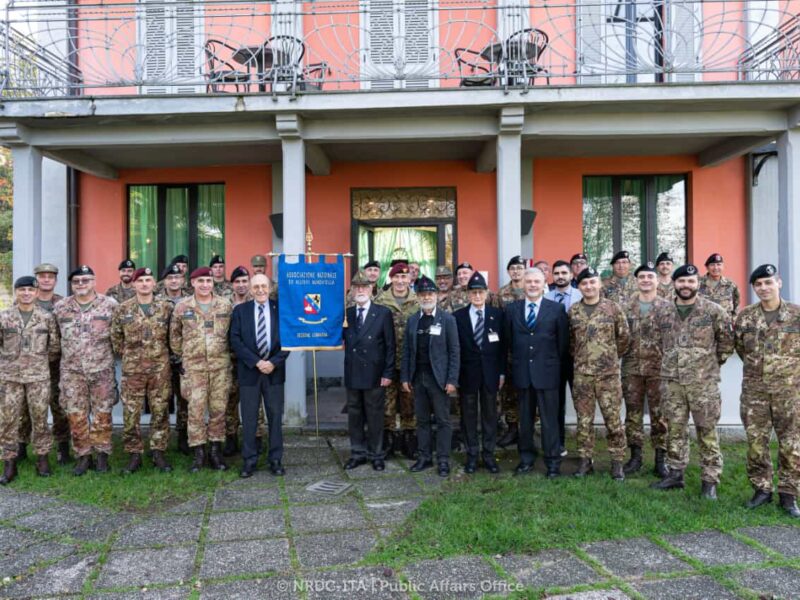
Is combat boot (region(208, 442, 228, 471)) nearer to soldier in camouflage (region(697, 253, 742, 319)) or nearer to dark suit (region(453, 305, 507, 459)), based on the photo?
dark suit (region(453, 305, 507, 459))

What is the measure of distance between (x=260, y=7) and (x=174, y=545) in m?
7.83

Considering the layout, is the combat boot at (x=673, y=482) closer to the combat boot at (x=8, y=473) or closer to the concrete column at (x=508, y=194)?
the concrete column at (x=508, y=194)

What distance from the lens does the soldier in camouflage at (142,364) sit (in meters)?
4.96

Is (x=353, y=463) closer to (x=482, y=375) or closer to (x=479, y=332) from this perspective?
(x=482, y=375)

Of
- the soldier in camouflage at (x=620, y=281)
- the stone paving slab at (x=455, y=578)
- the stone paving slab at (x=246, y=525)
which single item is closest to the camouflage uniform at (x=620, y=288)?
the soldier in camouflage at (x=620, y=281)

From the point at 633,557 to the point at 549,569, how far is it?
1.95 ft

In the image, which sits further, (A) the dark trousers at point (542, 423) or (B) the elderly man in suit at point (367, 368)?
(B) the elderly man in suit at point (367, 368)

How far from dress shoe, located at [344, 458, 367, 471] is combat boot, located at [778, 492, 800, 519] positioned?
11.7 ft

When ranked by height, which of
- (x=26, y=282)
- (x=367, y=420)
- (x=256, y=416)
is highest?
(x=26, y=282)

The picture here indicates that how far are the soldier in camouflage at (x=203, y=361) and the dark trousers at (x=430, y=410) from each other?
1.89m

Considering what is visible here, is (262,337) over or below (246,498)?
over

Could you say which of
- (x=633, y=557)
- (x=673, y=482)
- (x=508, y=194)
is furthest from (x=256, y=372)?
(x=673, y=482)

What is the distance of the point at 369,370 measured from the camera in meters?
5.00

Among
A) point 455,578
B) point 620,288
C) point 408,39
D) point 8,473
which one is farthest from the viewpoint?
point 408,39
